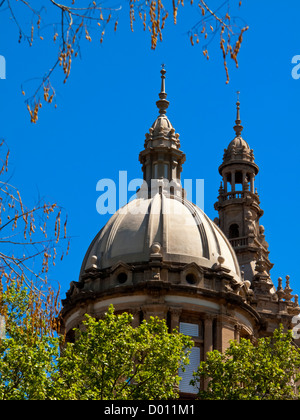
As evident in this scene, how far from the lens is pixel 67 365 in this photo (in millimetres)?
53625

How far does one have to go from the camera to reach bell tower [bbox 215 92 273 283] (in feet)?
299

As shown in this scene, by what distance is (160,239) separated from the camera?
2997 inches

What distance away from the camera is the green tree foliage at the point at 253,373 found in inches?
2116

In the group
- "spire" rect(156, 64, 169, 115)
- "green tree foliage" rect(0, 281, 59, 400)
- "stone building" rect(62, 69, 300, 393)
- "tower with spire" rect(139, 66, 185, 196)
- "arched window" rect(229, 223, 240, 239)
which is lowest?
"green tree foliage" rect(0, 281, 59, 400)

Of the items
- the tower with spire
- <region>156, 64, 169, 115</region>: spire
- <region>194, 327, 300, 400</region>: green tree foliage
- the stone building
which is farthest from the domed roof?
<region>194, 327, 300, 400</region>: green tree foliage

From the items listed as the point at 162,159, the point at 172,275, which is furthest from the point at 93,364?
the point at 162,159

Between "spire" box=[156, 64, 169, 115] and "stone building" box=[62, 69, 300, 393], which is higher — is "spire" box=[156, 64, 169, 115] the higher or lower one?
the higher one

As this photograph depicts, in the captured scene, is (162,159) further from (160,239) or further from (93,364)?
(93,364)

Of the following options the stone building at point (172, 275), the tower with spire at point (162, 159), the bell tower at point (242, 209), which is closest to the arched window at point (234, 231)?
the bell tower at point (242, 209)

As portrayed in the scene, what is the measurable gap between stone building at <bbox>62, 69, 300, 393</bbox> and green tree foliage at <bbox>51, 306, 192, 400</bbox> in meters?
16.0

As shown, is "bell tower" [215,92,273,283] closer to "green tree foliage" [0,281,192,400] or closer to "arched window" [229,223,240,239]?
"arched window" [229,223,240,239]

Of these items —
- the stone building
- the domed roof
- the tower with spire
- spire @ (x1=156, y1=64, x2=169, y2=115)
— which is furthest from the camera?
spire @ (x1=156, y1=64, x2=169, y2=115)
